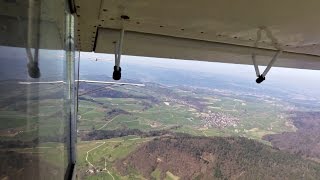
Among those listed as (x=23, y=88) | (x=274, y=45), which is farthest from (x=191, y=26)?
(x=23, y=88)

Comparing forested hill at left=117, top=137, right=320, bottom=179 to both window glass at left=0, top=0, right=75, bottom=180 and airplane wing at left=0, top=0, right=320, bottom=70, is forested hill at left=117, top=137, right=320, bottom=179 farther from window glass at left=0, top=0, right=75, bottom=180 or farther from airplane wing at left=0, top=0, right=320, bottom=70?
window glass at left=0, top=0, right=75, bottom=180

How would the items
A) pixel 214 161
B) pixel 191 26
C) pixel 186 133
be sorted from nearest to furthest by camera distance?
pixel 191 26
pixel 214 161
pixel 186 133

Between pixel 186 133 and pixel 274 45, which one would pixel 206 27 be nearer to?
pixel 274 45

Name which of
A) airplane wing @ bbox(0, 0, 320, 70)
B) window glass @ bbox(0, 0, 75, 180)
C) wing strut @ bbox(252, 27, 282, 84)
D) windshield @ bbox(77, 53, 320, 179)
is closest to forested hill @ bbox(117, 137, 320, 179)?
windshield @ bbox(77, 53, 320, 179)

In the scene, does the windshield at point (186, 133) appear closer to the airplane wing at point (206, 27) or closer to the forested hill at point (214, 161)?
the forested hill at point (214, 161)

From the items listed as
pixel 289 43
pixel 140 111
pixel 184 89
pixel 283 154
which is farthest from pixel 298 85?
pixel 289 43

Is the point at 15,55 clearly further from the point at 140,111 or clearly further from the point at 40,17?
the point at 140,111
